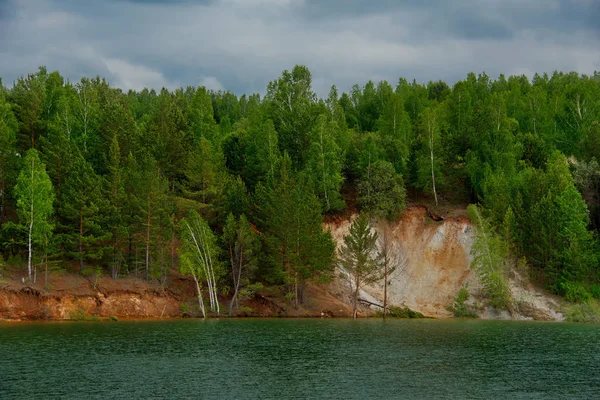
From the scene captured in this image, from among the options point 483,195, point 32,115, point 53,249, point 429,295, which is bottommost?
point 429,295

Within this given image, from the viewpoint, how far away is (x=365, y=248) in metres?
92.8

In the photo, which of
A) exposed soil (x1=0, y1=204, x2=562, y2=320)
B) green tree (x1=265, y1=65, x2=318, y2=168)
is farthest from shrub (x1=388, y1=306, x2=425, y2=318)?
green tree (x1=265, y1=65, x2=318, y2=168)

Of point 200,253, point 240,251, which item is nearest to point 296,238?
point 240,251

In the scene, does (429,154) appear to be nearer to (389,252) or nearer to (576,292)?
(389,252)

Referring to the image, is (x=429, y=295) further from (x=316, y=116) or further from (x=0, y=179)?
(x=0, y=179)

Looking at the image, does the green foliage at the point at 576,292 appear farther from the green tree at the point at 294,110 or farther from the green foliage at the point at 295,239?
the green tree at the point at 294,110

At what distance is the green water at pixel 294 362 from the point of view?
133ft

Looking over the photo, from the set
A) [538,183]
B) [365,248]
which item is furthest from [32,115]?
[538,183]

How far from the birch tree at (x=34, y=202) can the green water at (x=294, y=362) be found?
42.3 ft

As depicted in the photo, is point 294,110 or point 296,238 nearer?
point 296,238

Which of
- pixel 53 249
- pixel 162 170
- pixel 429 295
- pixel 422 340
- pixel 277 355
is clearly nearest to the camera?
pixel 277 355

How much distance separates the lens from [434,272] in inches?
4003

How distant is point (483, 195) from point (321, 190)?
27.0 meters

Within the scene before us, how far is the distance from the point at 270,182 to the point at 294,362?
52.5m
